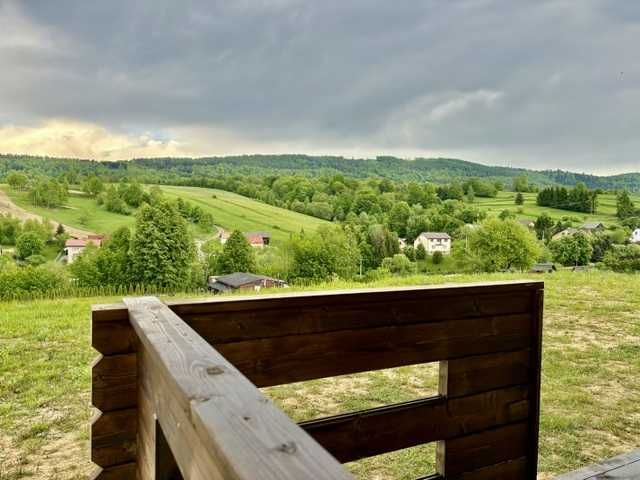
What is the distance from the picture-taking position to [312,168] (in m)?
31.9

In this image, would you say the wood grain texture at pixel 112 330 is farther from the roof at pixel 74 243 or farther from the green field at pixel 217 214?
the green field at pixel 217 214

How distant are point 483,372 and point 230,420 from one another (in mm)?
1356

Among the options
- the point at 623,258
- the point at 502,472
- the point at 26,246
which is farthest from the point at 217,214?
the point at 502,472

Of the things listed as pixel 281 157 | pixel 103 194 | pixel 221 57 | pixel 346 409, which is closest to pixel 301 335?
pixel 346 409

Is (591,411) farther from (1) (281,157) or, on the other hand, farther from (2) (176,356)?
(1) (281,157)

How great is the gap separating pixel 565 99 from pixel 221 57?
41.5 feet

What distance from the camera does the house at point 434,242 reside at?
22.4 metres

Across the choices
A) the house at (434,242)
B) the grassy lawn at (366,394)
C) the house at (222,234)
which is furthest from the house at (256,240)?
the grassy lawn at (366,394)

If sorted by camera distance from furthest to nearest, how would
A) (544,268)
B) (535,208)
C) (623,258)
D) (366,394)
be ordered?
(535,208)
(623,258)
(544,268)
(366,394)

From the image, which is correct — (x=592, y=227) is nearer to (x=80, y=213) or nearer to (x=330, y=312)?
(x=330, y=312)

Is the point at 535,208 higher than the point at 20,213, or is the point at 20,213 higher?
the point at 535,208

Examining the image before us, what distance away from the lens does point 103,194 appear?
23.6 meters

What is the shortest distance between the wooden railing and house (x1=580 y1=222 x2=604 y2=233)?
67.0ft

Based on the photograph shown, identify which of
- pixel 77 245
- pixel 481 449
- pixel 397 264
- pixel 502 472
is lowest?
pixel 397 264
